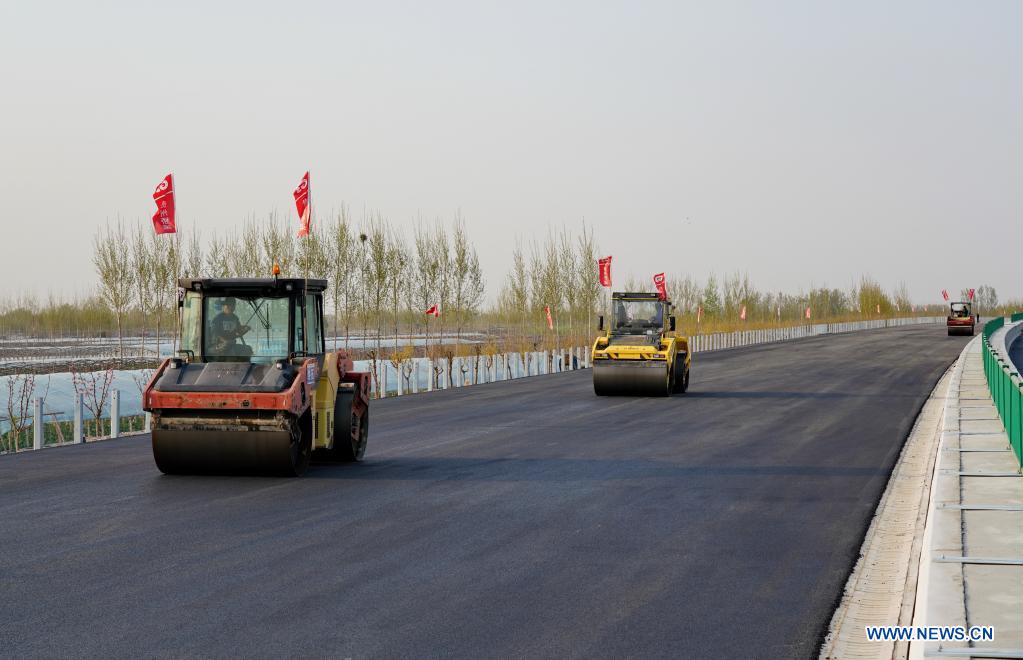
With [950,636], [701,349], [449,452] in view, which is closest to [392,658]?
[950,636]

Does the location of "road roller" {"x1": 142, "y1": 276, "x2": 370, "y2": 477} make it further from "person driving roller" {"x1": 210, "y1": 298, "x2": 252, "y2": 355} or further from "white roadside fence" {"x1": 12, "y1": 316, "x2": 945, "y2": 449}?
"white roadside fence" {"x1": 12, "y1": 316, "x2": 945, "y2": 449}

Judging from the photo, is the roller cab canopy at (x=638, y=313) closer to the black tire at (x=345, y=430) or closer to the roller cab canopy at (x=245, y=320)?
the black tire at (x=345, y=430)

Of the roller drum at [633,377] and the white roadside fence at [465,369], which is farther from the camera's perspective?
the roller drum at [633,377]

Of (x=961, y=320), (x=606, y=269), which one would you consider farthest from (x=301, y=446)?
(x=961, y=320)

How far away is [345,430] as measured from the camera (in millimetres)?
14047

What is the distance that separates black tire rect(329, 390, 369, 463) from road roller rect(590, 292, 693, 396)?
38.0 feet

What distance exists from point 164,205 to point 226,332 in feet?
→ 39.6

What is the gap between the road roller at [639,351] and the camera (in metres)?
25.4

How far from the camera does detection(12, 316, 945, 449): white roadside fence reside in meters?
19.6

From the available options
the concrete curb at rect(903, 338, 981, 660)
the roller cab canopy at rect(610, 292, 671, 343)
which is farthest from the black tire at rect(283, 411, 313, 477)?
the roller cab canopy at rect(610, 292, 671, 343)

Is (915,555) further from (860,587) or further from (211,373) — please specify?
(211,373)

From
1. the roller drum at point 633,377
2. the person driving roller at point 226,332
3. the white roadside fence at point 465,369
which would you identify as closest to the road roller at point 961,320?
the white roadside fence at point 465,369

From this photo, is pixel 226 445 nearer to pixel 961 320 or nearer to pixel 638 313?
pixel 638 313

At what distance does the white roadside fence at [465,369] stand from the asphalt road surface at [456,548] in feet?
5.87
